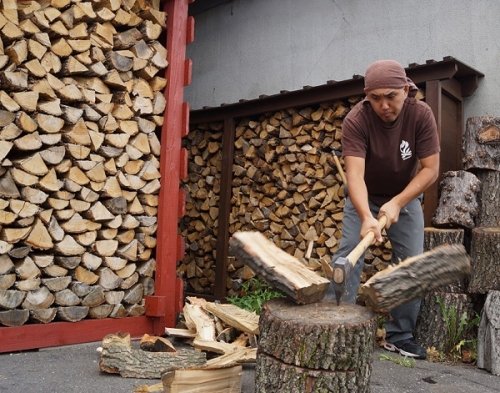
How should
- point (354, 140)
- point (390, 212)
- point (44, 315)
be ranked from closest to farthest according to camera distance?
point (390, 212)
point (354, 140)
point (44, 315)

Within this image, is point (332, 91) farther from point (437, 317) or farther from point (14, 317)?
point (14, 317)

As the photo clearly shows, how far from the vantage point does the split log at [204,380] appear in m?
2.37

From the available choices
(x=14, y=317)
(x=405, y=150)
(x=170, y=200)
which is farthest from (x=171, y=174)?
(x=405, y=150)

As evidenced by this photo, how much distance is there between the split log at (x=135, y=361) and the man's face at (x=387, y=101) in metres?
1.77

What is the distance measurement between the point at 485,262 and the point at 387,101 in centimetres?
148

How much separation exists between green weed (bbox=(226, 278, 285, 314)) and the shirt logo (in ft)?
5.11

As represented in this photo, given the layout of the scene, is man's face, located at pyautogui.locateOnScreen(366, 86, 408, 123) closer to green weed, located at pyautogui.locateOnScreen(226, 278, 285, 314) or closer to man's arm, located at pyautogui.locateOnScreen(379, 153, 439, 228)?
man's arm, located at pyautogui.locateOnScreen(379, 153, 439, 228)

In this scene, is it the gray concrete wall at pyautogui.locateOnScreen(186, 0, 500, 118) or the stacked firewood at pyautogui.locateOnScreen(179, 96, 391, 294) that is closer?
the gray concrete wall at pyautogui.locateOnScreen(186, 0, 500, 118)

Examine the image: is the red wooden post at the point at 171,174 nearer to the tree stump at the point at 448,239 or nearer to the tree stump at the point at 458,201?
the tree stump at the point at 448,239

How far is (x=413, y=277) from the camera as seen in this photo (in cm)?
245

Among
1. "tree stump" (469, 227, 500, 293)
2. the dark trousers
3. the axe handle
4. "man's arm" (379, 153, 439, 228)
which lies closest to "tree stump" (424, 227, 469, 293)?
"tree stump" (469, 227, 500, 293)

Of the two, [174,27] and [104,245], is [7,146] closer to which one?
[104,245]

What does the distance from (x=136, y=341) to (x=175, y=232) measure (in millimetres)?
836

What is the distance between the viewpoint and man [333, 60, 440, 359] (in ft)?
10.2
